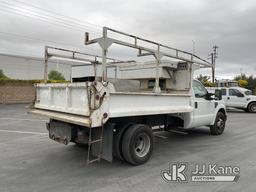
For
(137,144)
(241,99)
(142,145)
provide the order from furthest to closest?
(241,99), (142,145), (137,144)

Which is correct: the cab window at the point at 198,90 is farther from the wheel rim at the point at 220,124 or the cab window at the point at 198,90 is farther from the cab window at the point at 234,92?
the cab window at the point at 234,92

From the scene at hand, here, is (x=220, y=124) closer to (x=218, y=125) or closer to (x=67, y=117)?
(x=218, y=125)

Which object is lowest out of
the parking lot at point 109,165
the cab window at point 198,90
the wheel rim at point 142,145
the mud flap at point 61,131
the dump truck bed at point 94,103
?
the parking lot at point 109,165

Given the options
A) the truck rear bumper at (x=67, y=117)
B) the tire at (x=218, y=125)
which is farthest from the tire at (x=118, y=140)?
the tire at (x=218, y=125)

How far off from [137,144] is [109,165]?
0.76m

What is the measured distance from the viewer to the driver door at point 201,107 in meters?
6.96

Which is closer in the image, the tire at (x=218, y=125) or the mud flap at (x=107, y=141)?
the mud flap at (x=107, y=141)

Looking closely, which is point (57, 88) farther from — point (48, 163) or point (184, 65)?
point (184, 65)

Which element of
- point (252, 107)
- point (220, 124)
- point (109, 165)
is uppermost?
point (252, 107)

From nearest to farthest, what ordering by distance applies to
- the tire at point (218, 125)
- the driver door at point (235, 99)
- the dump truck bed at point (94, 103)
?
the dump truck bed at point (94, 103) < the tire at point (218, 125) < the driver door at point (235, 99)

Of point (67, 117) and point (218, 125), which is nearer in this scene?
point (67, 117)

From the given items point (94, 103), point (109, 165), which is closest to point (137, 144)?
point (109, 165)

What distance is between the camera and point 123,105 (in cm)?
472

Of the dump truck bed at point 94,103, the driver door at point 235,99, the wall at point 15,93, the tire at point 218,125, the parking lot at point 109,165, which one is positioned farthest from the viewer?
the wall at point 15,93
